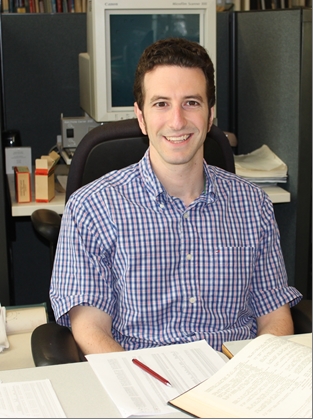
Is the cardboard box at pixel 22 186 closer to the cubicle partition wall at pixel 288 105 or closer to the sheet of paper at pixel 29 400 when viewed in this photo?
the cubicle partition wall at pixel 288 105

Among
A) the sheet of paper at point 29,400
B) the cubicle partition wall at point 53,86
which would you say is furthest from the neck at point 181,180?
the cubicle partition wall at point 53,86

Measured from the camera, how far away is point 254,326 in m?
1.52

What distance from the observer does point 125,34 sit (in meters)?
2.27

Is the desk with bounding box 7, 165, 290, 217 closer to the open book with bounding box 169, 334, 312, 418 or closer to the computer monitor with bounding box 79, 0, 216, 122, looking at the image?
the computer monitor with bounding box 79, 0, 216, 122

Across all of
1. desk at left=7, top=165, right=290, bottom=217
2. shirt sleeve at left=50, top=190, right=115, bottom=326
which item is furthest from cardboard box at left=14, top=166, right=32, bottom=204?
shirt sleeve at left=50, top=190, right=115, bottom=326

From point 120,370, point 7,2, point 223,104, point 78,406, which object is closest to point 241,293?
point 120,370

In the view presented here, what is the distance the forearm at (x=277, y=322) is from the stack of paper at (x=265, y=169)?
0.83 m

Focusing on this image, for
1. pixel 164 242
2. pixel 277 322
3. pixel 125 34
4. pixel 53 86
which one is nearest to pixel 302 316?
pixel 277 322

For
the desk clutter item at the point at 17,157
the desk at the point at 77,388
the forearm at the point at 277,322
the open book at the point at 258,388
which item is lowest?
the forearm at the point at 277,322

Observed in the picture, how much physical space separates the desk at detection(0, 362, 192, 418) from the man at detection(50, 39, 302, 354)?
0.27m

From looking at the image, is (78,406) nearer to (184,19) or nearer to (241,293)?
(241,293)

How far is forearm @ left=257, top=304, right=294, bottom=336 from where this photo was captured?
1.44 m

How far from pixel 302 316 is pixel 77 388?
1.98ft

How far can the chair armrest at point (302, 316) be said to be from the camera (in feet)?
4.62
